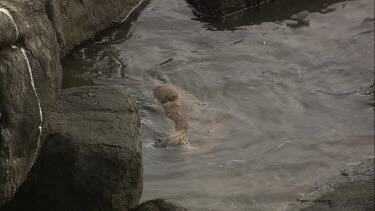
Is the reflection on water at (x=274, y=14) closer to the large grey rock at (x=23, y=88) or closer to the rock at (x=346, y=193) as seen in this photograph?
the rock at (x=346, y=193)

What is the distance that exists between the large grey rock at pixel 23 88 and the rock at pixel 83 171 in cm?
21

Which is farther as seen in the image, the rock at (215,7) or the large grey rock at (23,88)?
the rock at (215,7)

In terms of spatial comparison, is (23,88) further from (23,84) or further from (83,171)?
(83,171)

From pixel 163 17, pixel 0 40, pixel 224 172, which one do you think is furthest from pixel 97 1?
pixel 0 40

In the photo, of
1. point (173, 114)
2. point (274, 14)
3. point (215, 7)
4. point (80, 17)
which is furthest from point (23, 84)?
point (274, 14)

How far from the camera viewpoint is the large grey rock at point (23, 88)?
3.81 meters

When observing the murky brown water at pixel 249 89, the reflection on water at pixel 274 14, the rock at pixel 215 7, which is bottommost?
the murky brown water at pixel 249 89

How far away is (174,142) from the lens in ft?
20.7

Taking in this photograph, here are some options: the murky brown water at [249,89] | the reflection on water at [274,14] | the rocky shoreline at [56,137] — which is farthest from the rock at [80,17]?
the rocky shoreline at [56,137]

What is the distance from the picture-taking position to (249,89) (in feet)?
24.9

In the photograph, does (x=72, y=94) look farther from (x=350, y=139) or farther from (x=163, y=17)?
(x=163, y=17)

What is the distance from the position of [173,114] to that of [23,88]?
A: 9.79 feet

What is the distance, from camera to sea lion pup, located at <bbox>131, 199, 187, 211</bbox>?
4871 mm

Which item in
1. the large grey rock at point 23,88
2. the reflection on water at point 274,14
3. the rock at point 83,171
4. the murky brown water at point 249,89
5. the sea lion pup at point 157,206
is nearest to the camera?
the large grey rock at point 23,88
